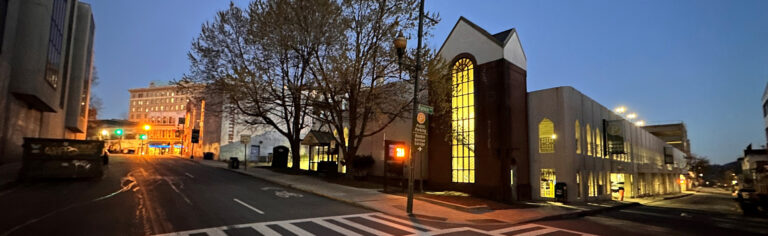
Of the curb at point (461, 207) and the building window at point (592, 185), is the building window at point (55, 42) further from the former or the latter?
the building window at point (592, 185)

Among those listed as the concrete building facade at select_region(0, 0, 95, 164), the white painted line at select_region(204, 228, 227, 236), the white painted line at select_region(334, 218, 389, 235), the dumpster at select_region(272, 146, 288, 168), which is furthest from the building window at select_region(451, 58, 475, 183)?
the concrete building facade at select_region(0, 0, 95, 164)

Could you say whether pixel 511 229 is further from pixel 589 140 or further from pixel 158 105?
pixel 158 105

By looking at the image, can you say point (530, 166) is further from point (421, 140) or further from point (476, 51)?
point (421, 140)

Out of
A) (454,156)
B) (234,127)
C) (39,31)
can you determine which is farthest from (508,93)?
(234,127)

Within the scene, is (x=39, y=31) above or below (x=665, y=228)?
above

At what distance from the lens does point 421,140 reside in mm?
12570

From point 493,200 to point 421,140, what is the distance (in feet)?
27.4

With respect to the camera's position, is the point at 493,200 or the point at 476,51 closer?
the point at 493,200

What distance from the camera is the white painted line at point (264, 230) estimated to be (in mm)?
8234

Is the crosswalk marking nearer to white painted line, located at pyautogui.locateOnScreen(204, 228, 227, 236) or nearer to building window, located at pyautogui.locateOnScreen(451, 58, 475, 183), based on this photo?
white painted line, located at pyautogui.locateOnScreen(204, 228, 227, 236)

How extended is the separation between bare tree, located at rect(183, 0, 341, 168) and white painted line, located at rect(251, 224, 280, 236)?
501 inches

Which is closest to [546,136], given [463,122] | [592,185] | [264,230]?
[463,122]

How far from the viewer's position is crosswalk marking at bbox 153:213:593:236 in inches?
336

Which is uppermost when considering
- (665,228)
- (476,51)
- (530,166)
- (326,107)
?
(476,51)
